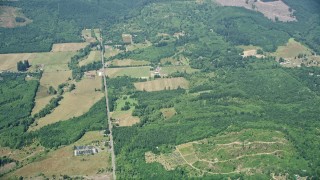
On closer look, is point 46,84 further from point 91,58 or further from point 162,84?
point 162,84

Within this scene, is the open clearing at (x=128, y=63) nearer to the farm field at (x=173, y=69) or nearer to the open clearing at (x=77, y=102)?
the farm field at (x=173, y=69)

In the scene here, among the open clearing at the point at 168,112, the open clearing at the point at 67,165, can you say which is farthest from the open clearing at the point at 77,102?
the open clearing at the point at 168,112

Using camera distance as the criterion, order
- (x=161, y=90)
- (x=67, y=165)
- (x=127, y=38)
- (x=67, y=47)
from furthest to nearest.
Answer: (x=127, y=38) → (x=67, y=47) → (x=161, y=90) → (x=67, y=165)

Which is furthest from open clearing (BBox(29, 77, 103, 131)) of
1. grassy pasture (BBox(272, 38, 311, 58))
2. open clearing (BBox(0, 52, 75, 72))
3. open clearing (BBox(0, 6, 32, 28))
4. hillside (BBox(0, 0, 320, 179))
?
grassy pasture (BBox(272, 38, 311, 58))

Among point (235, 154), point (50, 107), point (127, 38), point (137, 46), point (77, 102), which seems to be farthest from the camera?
point (127, 38)

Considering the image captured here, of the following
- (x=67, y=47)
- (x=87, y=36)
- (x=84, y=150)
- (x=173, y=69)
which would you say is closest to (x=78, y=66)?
(x=67, y=47)

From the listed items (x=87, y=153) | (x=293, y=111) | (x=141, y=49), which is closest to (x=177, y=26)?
(x=141, y=49)
